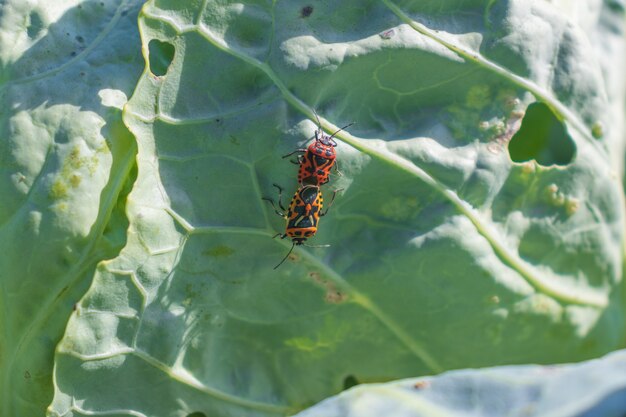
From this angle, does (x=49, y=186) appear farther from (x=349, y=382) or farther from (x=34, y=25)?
(x=349, y=382)

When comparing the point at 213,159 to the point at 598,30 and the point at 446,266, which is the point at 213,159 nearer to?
the point at 446,266

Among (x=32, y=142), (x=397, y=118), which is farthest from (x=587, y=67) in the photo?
(x=32, y=142)

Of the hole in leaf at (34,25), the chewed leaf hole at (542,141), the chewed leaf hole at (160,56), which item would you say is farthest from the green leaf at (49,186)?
the chewed leaf hole at (542,141)

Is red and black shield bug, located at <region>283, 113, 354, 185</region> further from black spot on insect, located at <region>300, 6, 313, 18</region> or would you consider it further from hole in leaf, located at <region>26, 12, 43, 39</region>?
hole in leaf, located at <region>26, 12, 43, 39</region>

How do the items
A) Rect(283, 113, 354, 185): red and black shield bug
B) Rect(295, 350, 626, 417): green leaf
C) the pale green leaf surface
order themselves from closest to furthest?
Rect(295, 350, 626, 417): green leaf → Rect(283, 113, 354, 185): red and black shield bug → the pale green leaf surface

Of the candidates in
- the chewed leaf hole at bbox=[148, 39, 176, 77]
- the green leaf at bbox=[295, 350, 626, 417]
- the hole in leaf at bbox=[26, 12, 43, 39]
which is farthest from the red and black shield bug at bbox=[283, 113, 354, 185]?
the hole in leaf at bbox=[26, 12, 43, 39]

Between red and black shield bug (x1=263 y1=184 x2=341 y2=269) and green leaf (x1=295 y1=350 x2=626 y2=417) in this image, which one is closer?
green leaf (x1=295 y1=350 x2=626 y2=417)
